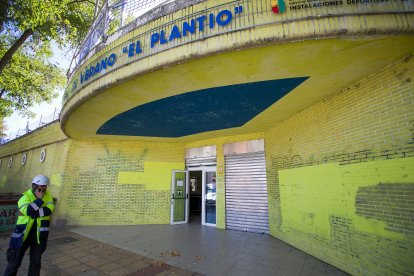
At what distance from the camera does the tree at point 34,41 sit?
7109mm

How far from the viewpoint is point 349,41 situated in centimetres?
319

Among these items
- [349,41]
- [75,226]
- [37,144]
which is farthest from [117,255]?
[37,144]

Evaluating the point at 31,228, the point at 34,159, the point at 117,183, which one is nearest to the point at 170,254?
the point at 31,228

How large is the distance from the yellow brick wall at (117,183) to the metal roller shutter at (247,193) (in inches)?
108

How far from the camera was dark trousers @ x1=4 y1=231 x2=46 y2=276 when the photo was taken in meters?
3.26

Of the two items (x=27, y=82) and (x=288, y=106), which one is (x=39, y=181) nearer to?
(x=288, y=106)

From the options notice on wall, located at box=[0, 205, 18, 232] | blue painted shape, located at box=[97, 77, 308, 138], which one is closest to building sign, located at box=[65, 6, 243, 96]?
blue painted shape, located at box=[97, 77, 308, 138]

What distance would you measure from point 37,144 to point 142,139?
693cm

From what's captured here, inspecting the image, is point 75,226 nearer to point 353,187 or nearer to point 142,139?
point 142,139

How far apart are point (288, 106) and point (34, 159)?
1328 centimetres

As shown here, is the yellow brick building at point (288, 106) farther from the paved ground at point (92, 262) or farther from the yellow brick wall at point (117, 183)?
the paved ground at point (92, 262)

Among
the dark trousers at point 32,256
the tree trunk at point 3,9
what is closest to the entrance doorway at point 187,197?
the dark trousers at point 32,256

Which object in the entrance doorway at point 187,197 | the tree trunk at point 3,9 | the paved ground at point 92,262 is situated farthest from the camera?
the entrance doorway at point 187,197

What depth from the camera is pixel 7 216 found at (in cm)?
795
